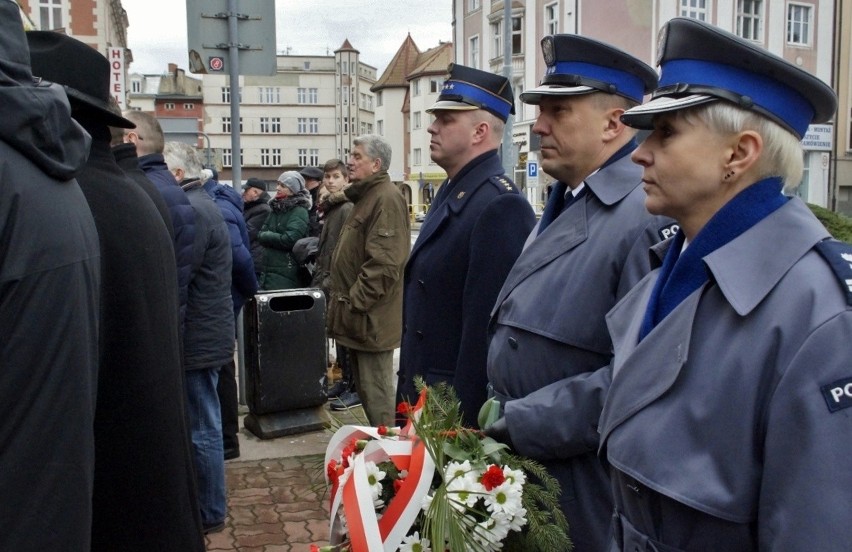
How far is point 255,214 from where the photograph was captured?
31.1ft

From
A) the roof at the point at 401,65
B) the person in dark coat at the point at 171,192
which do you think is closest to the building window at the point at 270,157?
the roof at the point at 401,65

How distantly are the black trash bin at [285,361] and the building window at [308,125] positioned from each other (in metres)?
86.0

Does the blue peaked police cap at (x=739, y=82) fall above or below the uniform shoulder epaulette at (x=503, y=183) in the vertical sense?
above

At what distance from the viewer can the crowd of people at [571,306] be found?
5.18 feet

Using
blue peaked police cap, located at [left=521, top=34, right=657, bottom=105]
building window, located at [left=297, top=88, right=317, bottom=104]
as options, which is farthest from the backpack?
building window, located at [left=297, top=88, right=317, bottom=104]

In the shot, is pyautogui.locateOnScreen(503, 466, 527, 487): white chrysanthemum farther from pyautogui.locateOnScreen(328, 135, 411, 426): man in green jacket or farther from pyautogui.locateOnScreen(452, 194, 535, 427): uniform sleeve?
pyautogui.locateOnScreen(328, 135, 411, 426): man in green jacket

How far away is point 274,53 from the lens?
6.97 metres

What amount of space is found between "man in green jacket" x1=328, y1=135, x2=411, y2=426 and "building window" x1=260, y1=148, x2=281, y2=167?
84.2 meters

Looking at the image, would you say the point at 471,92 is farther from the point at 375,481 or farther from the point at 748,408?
the point at 748,408

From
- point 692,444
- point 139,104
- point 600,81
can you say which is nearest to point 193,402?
Answer: point 600,81

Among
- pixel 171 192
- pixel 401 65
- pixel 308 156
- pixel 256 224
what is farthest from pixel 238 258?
pixel 308 156

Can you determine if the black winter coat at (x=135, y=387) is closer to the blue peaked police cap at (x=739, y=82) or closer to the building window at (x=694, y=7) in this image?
the blue peaked police cap at (x=739, y=82)

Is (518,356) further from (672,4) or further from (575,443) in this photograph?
(672,4)

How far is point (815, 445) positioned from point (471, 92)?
2.69 m
